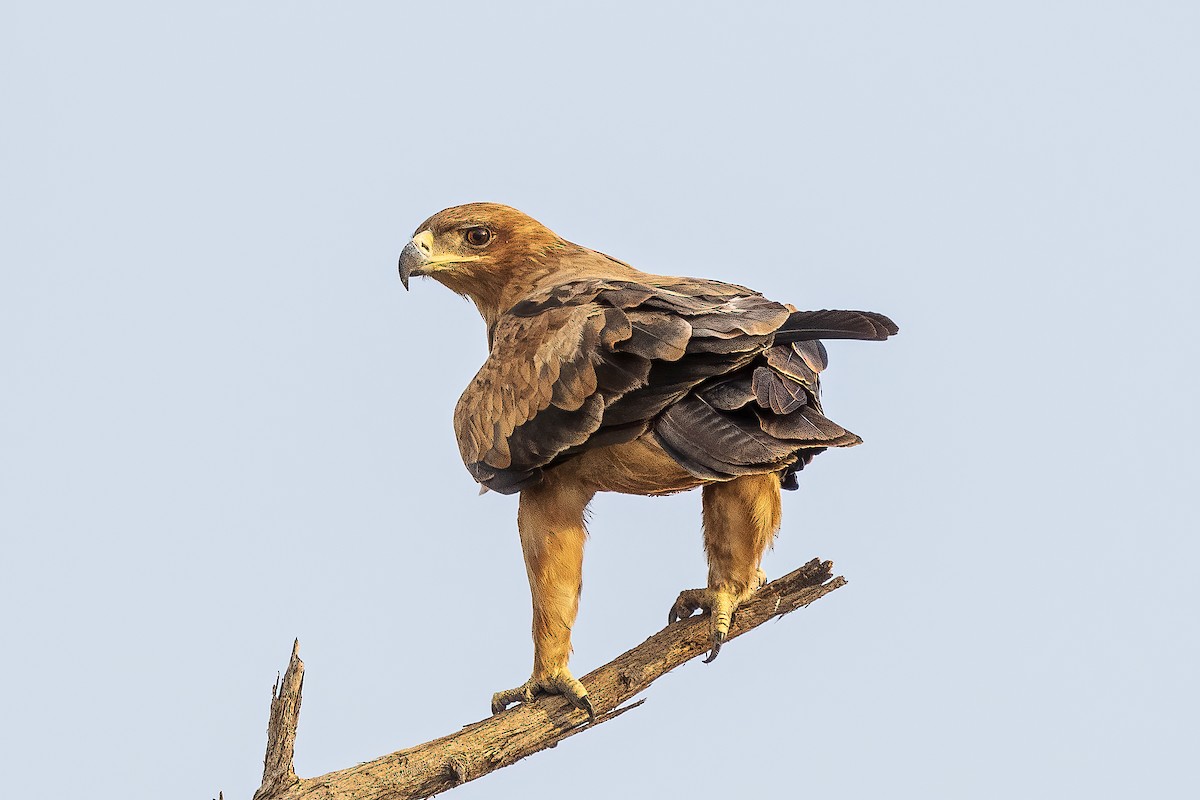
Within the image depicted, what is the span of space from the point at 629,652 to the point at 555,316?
1.33 metres

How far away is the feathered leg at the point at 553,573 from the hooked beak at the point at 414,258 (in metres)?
1.06

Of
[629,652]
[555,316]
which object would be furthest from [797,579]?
[555,316]

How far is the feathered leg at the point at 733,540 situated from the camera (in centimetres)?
518

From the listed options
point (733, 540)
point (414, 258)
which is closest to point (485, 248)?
point (414, 258)

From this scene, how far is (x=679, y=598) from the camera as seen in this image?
5.53 metres

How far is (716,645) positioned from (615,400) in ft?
3.99

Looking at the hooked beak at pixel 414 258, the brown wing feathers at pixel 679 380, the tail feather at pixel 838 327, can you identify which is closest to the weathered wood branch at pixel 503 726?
the brown wing feathers at pixel 679 380

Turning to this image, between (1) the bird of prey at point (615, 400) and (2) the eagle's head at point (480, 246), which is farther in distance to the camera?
(2) the eagle's head at point (480, 246)

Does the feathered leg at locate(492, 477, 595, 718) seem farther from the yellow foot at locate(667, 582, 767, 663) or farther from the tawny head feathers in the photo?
the tawny head feathers

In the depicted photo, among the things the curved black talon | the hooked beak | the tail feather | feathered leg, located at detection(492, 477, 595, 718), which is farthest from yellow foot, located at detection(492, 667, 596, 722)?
the hooked beak

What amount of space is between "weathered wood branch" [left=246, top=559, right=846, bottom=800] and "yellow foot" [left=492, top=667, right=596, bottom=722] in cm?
3

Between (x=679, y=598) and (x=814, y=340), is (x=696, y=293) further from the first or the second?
(x=679, y=598)

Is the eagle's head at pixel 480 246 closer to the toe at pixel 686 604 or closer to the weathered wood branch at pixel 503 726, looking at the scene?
the toe at pixel 686 604

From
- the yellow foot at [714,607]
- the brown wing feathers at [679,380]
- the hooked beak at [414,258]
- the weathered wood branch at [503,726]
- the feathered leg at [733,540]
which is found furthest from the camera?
the hooked beak at [414,258]
